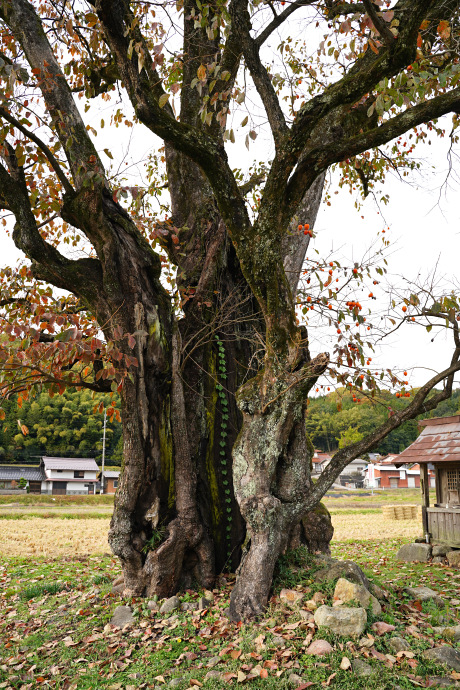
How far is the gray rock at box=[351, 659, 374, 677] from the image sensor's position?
4.23 m

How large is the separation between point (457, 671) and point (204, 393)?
4.76 metres

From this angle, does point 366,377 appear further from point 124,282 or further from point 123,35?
point 123,35

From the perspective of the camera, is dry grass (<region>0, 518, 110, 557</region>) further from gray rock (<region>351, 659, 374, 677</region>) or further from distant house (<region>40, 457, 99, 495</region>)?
distant house (<region>40, 457, 99, 495</region>)

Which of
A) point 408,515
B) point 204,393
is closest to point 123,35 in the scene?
point 204,393

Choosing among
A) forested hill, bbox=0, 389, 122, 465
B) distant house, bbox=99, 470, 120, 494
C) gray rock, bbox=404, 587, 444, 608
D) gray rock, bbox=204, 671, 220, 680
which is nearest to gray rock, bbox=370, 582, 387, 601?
gray rock, bbox=404, 587, 444, 608

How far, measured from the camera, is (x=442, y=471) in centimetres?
1409

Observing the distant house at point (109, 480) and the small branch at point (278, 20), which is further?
the distant house at point (109, 480)

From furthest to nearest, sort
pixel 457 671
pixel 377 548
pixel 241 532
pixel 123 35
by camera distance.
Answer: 1. pixel 377 548
2. pixel 241 532
3. pixel 123 35
4. pixel 457 671

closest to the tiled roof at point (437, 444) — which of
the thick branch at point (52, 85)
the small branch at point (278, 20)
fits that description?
the small branch at point (278, 20)

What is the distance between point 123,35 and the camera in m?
5.88

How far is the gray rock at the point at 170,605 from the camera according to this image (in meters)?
6.22

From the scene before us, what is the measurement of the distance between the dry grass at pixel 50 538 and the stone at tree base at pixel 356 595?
9.84 metres

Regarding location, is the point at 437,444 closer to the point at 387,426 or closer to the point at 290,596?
the point at 387,426

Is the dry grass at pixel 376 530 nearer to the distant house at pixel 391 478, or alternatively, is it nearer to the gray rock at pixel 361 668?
the gray rock at pixel 361 668
